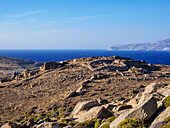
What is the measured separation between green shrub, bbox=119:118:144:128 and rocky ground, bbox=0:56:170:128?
98mm

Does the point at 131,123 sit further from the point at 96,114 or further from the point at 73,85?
the point at 73,85

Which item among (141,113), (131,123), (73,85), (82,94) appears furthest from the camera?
(73,85)

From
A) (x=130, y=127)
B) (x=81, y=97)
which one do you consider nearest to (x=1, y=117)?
(x=81, y=97)

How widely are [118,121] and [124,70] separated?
25.6 metres

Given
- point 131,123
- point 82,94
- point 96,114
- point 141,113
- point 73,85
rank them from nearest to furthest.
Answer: point 131,123 < point 141,113 < point 96,114 < point 82,94 < point 73,85

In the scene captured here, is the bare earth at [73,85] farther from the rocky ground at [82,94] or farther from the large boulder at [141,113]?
the large boulder at [141,113]

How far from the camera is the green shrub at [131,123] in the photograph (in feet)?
28.3

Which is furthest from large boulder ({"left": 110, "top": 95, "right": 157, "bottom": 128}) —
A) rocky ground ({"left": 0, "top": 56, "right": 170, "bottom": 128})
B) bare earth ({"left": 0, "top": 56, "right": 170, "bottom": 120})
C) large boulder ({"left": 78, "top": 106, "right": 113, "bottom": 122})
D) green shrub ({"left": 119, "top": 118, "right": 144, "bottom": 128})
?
bare earth ({"left": 0, "top": 56, "right": 170, "bottom": 120})

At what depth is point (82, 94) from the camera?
76.8ft

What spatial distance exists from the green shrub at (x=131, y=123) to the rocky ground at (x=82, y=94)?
10cm

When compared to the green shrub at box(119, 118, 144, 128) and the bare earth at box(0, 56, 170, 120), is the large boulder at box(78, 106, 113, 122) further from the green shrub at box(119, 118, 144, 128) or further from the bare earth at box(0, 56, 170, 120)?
the bare earth at box(0, 56, 170, 120)

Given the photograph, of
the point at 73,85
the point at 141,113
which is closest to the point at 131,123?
the point at 141,113

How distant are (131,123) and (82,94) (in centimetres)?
1496

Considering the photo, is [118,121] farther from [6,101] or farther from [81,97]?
[6,101]
